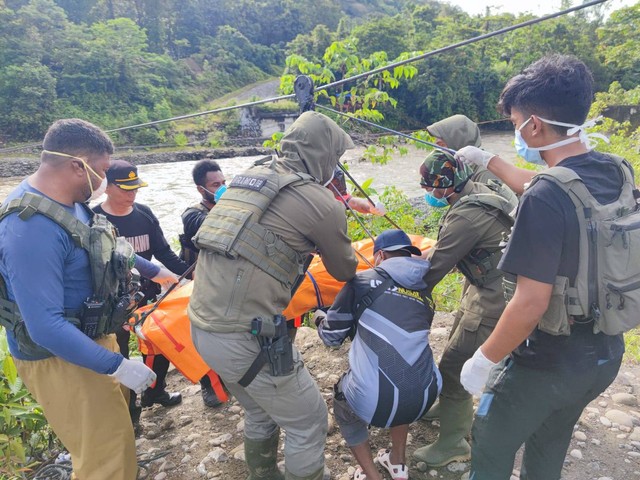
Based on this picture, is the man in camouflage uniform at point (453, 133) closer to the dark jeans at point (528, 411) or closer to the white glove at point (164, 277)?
the dark jeans at point (528, 411)

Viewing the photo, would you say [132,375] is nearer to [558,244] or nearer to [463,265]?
[463,265]

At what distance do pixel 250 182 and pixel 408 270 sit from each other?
1011 mm

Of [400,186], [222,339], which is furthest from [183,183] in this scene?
[222,339]

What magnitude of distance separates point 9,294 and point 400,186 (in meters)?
17.8

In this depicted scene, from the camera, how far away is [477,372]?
2.00 m

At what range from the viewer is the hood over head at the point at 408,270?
8.16 feet

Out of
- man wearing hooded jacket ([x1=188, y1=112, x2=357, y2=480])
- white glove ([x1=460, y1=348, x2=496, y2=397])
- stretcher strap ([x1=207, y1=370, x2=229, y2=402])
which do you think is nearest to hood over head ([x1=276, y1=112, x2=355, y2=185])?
man wearing hooded jacket ([x1=188, y1=112, x2=357, y2=480])

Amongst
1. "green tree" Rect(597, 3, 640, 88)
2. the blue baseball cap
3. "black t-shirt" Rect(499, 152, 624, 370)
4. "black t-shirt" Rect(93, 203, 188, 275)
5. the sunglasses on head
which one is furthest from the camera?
"green tree" Rect(597, 3, 640, 88)

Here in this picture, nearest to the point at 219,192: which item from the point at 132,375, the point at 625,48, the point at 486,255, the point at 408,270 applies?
the point at 132,375

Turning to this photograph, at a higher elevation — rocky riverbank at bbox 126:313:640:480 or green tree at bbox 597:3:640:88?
green tree at bbox 597:3:640:88

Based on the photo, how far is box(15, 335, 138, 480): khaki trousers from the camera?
2.31 meters

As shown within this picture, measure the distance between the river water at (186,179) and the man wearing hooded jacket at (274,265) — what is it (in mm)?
12384

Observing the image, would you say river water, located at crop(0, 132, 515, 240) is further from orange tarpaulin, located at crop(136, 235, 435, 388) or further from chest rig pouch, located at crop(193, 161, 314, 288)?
chest rig pouch, located at crop(193, 161, 314, 288)

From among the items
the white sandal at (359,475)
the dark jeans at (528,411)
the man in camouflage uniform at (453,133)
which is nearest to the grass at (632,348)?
the man in camouflage uniform at (453,133)
